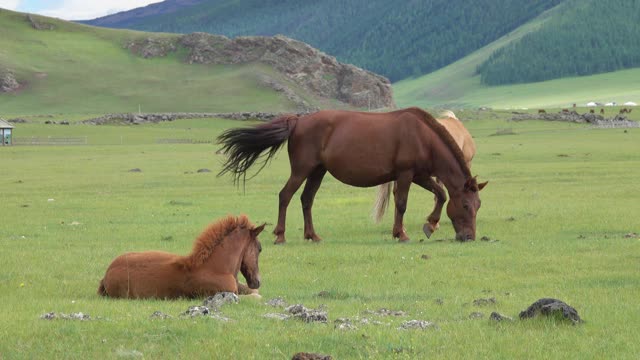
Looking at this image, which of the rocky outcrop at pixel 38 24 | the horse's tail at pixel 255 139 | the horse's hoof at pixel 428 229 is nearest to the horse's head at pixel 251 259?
the horse's tail at pixel 255 139

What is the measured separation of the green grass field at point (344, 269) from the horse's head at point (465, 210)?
0.31 m

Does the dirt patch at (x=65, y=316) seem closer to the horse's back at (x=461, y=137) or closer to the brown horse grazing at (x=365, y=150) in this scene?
the brown horse grazing at (x=365, y=150)

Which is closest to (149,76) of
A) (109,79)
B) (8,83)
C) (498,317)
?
(109,79)

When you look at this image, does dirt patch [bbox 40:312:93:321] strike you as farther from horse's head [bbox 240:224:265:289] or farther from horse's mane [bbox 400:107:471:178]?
horse's mane [bbox 400:107:471:178]

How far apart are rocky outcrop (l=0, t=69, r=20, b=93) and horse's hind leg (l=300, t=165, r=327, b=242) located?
138 m

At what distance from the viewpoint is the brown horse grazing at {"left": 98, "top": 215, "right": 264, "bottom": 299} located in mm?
10836

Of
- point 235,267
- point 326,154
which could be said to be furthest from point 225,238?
point 326,154

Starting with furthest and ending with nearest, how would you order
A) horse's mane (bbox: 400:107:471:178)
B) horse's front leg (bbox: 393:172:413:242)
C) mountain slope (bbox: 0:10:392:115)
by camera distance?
mountain slope (bbox: 0:10:392:115) → horse's mane (bbox: 400:107:471:178) → horse's front leg (bbox: 393:172:413:242)

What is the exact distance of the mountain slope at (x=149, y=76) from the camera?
14288cm

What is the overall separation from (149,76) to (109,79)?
6.90 metres

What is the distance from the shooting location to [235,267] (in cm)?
1106

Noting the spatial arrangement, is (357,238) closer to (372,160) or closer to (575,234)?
(372,160)

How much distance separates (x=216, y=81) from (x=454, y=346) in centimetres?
14871

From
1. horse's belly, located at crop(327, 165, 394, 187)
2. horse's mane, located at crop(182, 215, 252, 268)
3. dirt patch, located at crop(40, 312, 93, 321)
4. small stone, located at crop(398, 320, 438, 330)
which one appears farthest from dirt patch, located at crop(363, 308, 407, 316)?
horse's belly, located at crop(327, 165, 394, 187)
